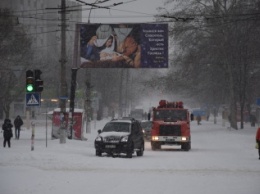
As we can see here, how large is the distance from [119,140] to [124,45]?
11125 mm

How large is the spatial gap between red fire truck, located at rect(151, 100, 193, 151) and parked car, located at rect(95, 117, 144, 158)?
622 centimetres

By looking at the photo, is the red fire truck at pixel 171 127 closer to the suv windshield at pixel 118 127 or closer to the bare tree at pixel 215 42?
the suv windshield at pixel 118 127

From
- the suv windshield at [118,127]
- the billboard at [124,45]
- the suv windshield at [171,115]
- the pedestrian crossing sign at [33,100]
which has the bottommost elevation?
the suv windshield at [118,127]

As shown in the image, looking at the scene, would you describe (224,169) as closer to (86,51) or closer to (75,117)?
(86,51)

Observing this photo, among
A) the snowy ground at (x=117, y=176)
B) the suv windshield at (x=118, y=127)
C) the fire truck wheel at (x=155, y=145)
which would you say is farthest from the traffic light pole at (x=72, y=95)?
the snowy ground at (x=117, y=176)

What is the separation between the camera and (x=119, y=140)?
30344 millimetres

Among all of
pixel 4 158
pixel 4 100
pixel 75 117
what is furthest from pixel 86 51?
pixel 4 100

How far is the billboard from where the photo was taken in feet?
129

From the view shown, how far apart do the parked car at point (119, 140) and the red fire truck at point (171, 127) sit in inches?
245

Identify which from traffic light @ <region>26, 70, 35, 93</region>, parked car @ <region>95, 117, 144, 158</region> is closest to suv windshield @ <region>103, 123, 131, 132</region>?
parked car @ <region>95, 117, 144, 158</region>

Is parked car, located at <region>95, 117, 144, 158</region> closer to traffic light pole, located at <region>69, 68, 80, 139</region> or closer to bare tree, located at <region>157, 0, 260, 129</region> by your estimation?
traffic light pole, located at <region>69, 68, 80, 139</region>

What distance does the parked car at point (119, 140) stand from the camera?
30.2 meters

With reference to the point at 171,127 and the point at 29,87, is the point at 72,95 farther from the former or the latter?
the point at 29,87

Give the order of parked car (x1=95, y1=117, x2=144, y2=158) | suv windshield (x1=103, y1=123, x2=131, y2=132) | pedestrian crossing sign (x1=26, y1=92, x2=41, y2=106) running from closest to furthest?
pedestrian crossing sign (x1=26, y1=92, x2=41, y2=106), parked car (x1=95, y1=117, x2=144, y2=158), suv windshield (x1=103, y1=123, x2=131, y2=132)
